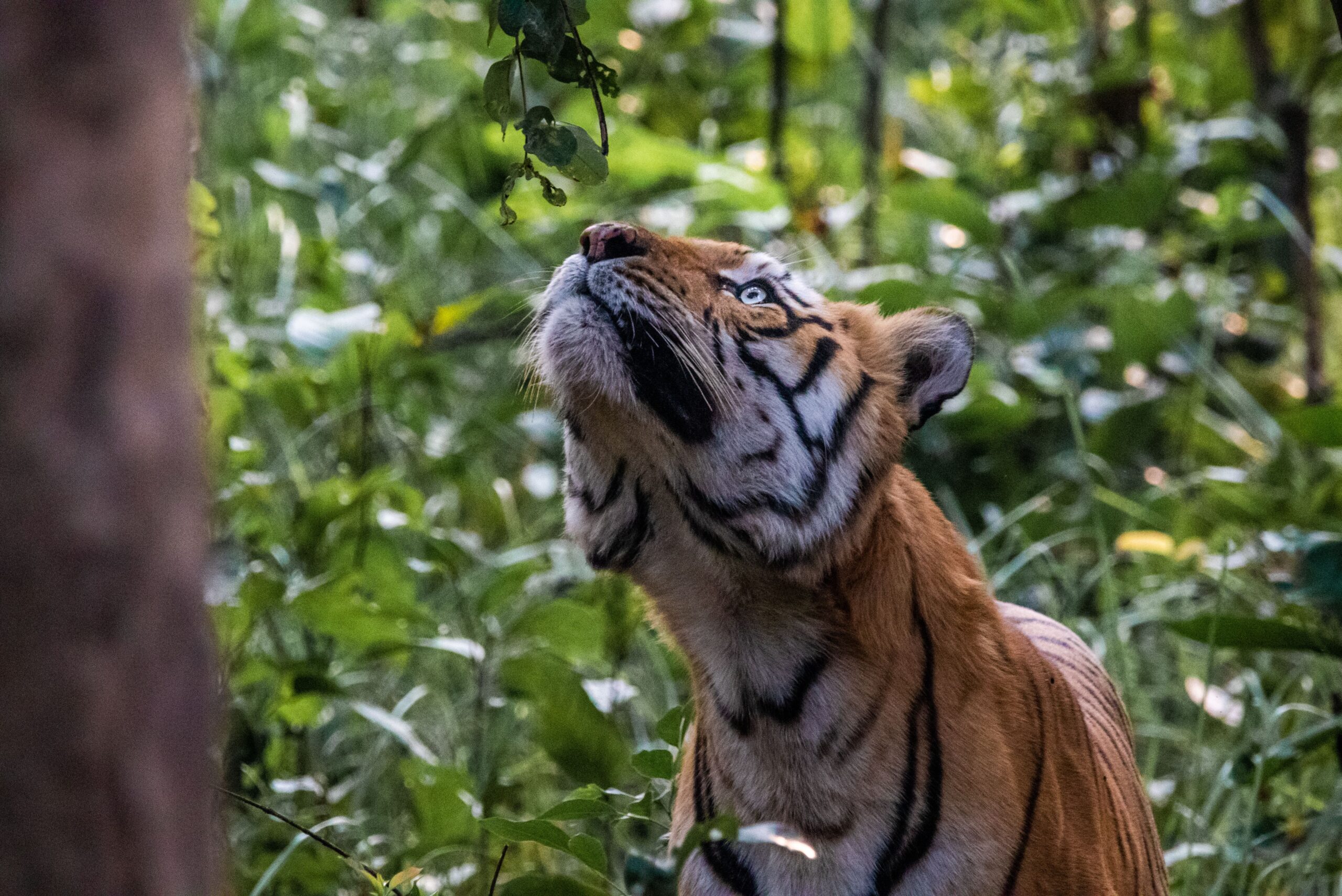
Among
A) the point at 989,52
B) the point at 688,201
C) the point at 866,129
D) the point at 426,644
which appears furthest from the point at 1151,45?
the point at 426,644

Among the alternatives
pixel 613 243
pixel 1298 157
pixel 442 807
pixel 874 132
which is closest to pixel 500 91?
pixel 613 243

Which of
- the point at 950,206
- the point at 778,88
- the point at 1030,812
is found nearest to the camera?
the point at 1030,812

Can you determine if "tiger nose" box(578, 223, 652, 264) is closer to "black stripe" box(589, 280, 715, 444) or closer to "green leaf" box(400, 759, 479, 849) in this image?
"black stripe" box(589, 280, 715, 444)

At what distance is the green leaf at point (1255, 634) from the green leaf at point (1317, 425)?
470 millimetres

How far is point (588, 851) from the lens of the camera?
1412 mm

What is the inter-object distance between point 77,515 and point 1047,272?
4.22 metres

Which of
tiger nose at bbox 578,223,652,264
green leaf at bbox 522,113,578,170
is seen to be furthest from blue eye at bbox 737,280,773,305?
green leaf at bbox 522,113,578,170

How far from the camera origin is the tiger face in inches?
62.1

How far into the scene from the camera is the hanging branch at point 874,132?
459 centimetres

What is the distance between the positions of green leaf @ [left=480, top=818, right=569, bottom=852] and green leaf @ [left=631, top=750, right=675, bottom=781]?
0.36 ft

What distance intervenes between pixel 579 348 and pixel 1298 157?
3432mm

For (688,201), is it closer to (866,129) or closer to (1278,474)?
(866,129)

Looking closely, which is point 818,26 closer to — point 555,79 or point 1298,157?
point 1298,157

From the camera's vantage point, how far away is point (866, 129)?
5.00 m
